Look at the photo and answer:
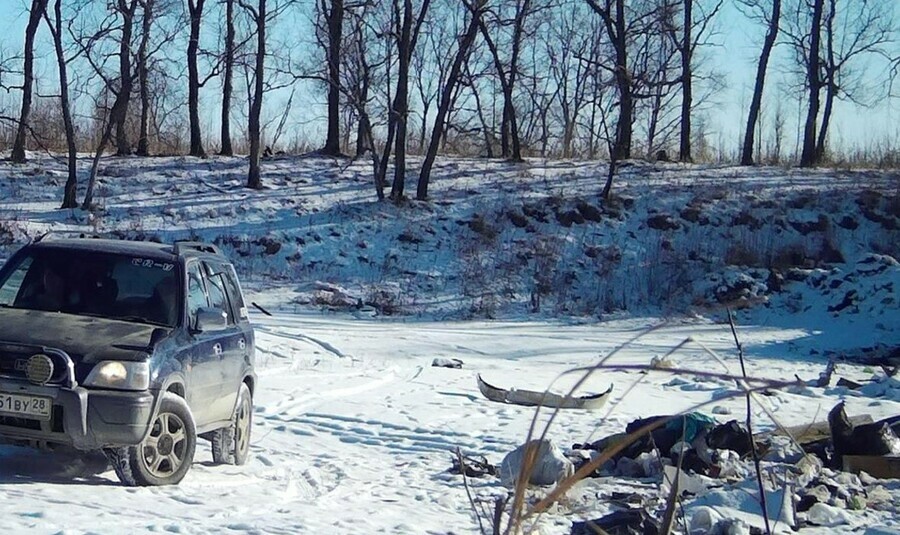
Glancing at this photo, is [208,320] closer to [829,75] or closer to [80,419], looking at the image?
[80,419]

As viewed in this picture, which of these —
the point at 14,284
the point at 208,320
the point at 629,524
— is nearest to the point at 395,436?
the point at 208,320

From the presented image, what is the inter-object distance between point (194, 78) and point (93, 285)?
32.8 metres

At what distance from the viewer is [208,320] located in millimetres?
8156

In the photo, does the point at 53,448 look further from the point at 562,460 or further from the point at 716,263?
the point at 716,263

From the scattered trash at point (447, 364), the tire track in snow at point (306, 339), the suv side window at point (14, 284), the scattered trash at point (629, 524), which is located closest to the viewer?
the scattered trash at point (629, 524)

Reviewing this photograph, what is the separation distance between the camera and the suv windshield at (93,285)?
840cm

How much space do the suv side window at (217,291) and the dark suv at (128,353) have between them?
0.04ft

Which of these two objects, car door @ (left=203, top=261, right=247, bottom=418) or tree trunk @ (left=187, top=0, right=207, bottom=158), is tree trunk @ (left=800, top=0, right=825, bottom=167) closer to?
tree trunk @ (left=187, top=0, right=207, bottom=158)

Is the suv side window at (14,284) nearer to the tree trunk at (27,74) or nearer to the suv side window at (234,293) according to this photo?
the suv side window at (234,293)

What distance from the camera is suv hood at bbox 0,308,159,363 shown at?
Result: 7.39 metres

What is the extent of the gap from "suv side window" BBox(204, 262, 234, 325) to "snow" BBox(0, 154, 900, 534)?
1251 mm

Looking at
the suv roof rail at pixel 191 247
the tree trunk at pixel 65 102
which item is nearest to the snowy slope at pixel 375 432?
the suv roof rail at pixel 191 247

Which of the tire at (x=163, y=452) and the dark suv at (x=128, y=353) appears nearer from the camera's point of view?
the dark suv at (x=128, y=353)

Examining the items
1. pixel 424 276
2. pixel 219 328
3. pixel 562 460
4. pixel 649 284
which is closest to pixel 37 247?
pixel 219 328
